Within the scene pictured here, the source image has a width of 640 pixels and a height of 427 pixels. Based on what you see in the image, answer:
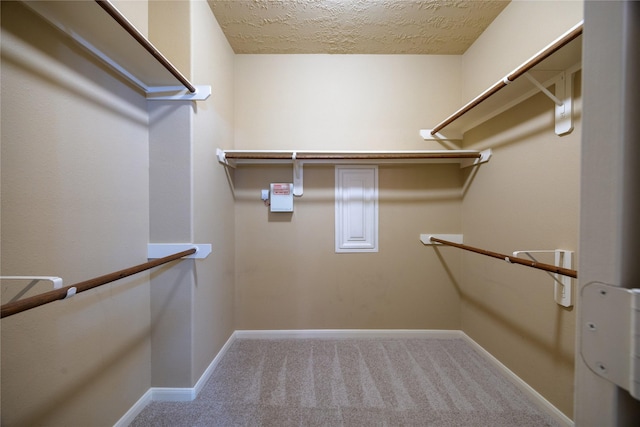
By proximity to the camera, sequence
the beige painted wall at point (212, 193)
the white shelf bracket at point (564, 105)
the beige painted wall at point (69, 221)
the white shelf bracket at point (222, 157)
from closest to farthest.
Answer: the beige painted wall at point (69, 221) → the white shelf bracket at point (564, 105) → the beige painted wall at point (212, 193) → the white shelf bracket at point (222, 157)

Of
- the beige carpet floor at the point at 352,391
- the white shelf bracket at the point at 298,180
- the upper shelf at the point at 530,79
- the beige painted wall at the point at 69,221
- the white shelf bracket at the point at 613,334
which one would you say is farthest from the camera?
the white shelf bracket at the point at 298,180

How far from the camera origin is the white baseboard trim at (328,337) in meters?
1.32

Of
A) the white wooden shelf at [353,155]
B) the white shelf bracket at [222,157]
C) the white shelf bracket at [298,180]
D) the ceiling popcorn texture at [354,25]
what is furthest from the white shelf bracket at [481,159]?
the white shelf bracket at [222,157]

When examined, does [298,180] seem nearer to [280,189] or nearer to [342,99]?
[280,189]

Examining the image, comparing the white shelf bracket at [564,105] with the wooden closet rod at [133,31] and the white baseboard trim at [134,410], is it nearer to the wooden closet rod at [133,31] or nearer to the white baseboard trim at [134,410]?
the wooden closet rod at [133,31]

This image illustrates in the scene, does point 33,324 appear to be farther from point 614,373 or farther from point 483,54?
point 483,54

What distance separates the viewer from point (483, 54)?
1863 millimetres

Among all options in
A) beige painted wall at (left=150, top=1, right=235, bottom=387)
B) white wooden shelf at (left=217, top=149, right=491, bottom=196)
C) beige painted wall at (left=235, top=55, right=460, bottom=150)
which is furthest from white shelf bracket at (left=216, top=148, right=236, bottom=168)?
beige painted wall at (left=235, top=55, right=460, bottom=150)

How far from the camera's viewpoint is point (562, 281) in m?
1.26

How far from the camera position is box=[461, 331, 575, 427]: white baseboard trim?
4.19 feet

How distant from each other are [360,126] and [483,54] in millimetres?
1077

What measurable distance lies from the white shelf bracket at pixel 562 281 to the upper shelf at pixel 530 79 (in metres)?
0.80

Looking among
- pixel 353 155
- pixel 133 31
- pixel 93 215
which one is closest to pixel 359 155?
pixel 353 155

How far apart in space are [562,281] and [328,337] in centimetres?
167
